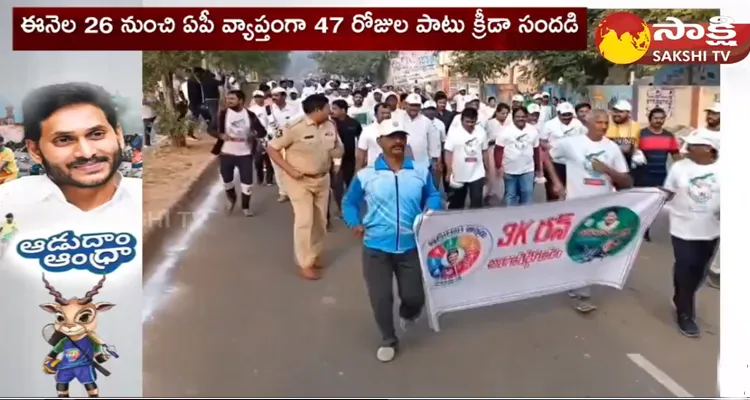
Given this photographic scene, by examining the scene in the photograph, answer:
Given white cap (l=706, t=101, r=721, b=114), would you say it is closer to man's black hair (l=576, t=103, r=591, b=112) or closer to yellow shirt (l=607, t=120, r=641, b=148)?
yellow shirt (l=607, t=120, r=641, b=148)

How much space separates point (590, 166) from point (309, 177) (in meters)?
1.29

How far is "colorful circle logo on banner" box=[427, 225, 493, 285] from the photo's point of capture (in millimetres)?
3543

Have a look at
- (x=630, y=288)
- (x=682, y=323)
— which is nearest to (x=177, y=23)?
(x=630, y=288)

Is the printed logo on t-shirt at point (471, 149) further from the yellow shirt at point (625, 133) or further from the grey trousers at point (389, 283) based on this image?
the yellow shirt at point (625, 133)

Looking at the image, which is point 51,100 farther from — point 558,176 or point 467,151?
point 558,176

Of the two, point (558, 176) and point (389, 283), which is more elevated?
point (558, 176)

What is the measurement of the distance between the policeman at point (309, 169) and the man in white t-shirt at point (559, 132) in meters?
0.95

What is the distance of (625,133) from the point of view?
3.61 metres

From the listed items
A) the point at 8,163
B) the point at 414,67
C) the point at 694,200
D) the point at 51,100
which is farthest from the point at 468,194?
the point at 8,163

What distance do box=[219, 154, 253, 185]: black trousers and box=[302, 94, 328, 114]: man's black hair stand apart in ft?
1.09

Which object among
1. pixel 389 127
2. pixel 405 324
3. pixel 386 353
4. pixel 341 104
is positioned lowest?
pixel 386 353

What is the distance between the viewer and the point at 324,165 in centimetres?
358

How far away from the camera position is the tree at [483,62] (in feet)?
11.4

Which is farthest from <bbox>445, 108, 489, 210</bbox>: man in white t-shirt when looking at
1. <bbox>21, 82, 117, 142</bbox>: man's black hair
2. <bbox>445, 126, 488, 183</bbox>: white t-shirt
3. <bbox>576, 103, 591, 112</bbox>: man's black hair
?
<bbox>21, 82, 117, 142</bbox>: man's black hair
